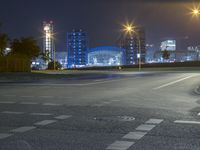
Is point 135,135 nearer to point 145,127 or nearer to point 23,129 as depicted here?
point 145,127

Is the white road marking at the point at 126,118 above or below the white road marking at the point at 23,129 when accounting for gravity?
above

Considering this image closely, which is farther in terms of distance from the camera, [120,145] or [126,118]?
[126,118]

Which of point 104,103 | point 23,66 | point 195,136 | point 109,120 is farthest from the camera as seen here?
point 23,66

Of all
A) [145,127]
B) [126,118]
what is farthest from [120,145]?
[126,118]

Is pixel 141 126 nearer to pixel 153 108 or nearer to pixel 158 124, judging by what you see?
pixel 158 124

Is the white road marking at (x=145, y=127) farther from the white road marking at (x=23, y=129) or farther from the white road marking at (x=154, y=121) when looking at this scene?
the white road marking at (x=23, y=129)

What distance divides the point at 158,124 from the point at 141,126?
623mm

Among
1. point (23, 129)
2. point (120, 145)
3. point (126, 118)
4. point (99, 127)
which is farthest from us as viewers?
point (126, 118)

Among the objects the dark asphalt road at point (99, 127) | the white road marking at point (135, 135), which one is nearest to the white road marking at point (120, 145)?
the dark asphalt road at point (99, 127)

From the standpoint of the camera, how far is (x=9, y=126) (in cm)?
1224

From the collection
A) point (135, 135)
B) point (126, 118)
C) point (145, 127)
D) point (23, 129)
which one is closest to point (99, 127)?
point (145, 127)

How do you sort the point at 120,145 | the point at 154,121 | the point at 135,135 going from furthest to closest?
the point at 154,121
the point at 135,135
the point at 120,145

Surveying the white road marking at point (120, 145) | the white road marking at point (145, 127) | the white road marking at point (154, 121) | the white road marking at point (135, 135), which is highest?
the white road marking at point (154, 121)

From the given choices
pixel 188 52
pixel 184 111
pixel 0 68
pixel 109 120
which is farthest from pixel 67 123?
pixel 188 52
